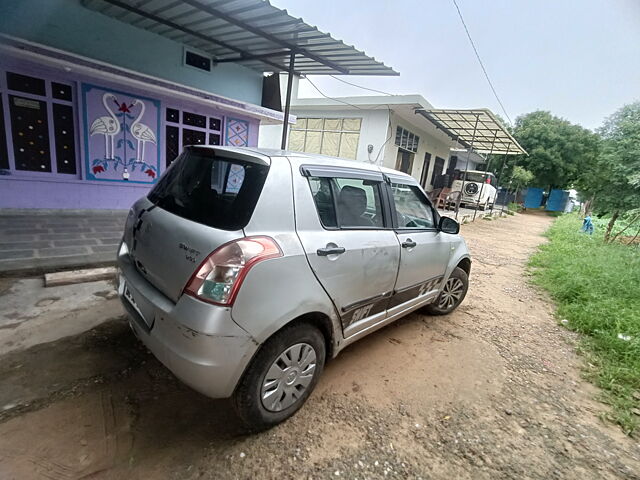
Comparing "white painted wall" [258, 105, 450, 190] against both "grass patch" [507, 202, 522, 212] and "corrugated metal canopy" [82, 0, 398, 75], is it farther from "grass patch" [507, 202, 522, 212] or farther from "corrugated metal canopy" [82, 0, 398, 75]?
"grass patch" [507, 202, 522, 212]

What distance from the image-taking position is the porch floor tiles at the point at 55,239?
3.75 metres

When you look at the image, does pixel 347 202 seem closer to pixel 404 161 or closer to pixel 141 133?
pixel 141 133

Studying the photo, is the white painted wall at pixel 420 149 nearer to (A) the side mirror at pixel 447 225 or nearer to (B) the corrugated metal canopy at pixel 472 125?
(B) the corrugated metal canopy at pixel 472 125

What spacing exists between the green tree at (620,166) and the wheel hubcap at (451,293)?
209 inches

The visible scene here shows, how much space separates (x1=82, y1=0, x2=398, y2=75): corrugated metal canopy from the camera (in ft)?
14.0

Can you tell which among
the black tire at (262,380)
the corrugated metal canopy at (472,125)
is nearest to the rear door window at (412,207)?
the black tire at (262,380)

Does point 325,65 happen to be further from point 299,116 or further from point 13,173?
point 299,116

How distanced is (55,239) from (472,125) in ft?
42.0

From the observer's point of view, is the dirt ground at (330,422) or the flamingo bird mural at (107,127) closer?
the dirt ground at (330,422)

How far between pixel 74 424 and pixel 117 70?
5691mm

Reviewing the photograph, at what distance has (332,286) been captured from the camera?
210 cm

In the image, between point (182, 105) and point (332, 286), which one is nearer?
point (332, 286)

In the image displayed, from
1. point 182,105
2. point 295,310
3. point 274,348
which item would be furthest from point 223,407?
point 182,105

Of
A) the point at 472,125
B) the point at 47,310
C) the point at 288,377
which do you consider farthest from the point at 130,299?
the point at 472,125
